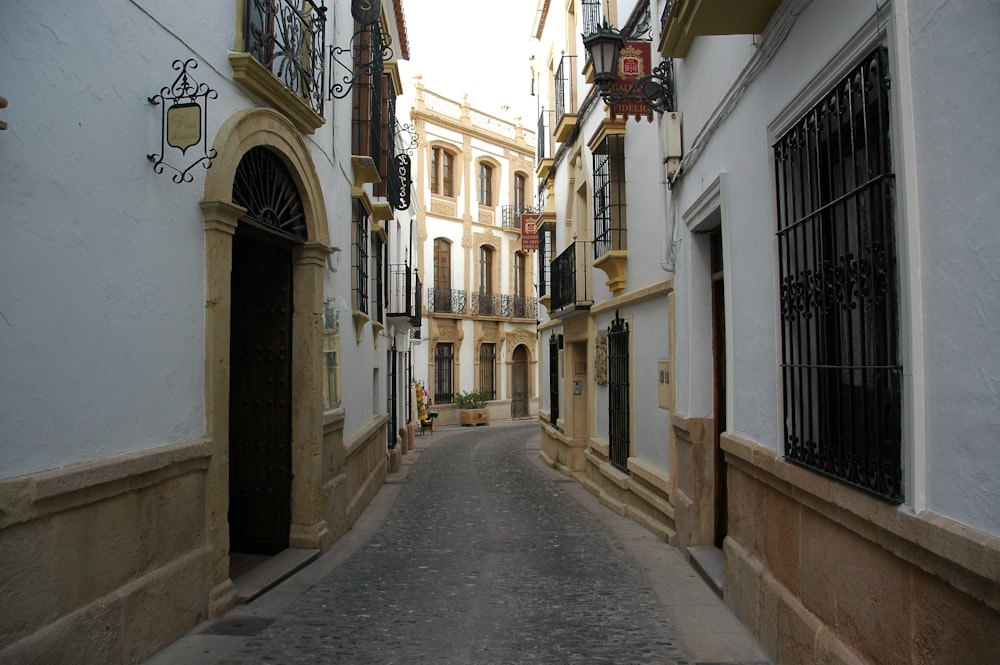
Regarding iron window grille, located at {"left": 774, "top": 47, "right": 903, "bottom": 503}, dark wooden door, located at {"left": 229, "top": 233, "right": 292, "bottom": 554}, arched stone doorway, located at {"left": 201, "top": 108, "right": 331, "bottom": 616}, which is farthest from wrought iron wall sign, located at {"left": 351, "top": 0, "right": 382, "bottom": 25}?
iron window grille, located at {"left": 774, "top": 47, "right": 903, "bottom": 503}

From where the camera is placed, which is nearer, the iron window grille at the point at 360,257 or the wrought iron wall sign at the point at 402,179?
the iron window grille at the point at 360,257

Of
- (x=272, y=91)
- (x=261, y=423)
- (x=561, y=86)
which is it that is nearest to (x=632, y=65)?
(x=272, y=91)

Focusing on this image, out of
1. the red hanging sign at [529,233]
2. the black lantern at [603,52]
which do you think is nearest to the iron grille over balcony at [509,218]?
the red hanging sign at [529,233]

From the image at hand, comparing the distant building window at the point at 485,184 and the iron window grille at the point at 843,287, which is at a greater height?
the distant building window at the point at 485,184

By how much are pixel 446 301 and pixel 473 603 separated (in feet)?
76.2

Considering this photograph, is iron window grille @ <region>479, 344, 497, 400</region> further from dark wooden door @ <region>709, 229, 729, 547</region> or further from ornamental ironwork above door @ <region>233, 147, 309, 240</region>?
dark wooden door @ <region>709, 229, 729, 547</region>

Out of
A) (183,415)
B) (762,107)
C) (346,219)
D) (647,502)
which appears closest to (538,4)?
(346,219)

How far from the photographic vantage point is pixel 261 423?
7238mm

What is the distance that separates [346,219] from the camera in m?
9.24

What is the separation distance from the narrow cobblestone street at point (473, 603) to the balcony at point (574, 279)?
3896 mm

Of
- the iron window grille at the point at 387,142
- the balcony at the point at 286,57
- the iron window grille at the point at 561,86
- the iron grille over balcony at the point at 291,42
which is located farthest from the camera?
the iron window grille at the point at 561,86

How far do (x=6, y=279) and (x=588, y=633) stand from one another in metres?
4.01

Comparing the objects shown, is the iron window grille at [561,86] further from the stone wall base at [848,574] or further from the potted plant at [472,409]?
the potted plant at [472,409]

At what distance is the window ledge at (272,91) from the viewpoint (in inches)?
218
